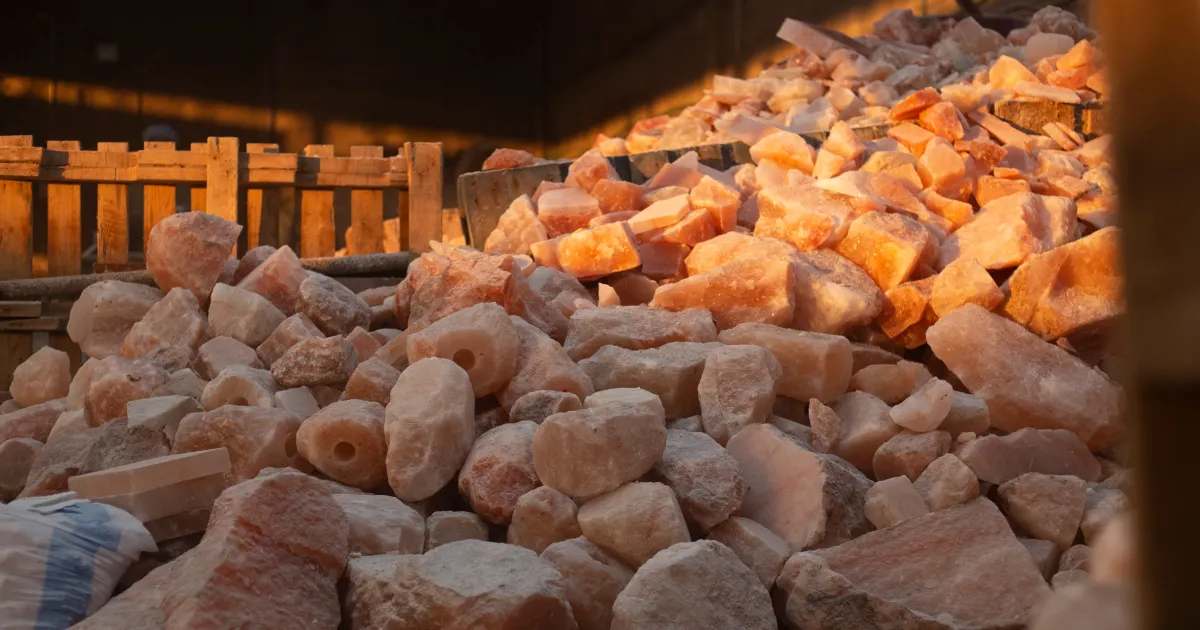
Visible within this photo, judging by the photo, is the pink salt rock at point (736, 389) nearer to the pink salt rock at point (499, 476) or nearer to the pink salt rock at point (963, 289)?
the pink salt rock at point (499, 476)

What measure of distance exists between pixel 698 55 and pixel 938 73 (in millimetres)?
4240

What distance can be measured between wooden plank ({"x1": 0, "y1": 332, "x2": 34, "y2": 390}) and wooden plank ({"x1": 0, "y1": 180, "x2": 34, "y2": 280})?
0.60 meters

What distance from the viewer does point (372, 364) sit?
1.87m

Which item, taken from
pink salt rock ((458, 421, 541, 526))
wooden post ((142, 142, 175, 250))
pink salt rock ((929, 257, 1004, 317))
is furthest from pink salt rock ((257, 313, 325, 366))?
wooden post ((142, 142, 175, 250))

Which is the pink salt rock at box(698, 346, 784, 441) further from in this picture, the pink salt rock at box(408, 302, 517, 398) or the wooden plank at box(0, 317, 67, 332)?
the wooden plank at box(0, 317, 67, 332)

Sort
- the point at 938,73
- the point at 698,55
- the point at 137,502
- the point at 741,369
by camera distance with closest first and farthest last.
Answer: the point at 137,502
the point at 741,369
the point at 938,73
the point at 698,55

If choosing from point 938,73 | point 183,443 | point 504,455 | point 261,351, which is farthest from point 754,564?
point 938,73

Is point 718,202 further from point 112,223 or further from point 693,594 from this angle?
point 112,223

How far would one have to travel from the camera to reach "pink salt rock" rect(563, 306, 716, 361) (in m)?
2.08

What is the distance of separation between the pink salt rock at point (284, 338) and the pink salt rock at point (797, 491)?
40.8 inches

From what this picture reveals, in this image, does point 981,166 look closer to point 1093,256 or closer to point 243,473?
point 1093,256

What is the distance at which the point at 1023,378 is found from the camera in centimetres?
198

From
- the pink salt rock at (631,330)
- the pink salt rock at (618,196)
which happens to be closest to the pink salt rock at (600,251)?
the pink salt rock at (618,196)

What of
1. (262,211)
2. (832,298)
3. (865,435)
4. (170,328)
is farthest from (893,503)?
(262,211)
